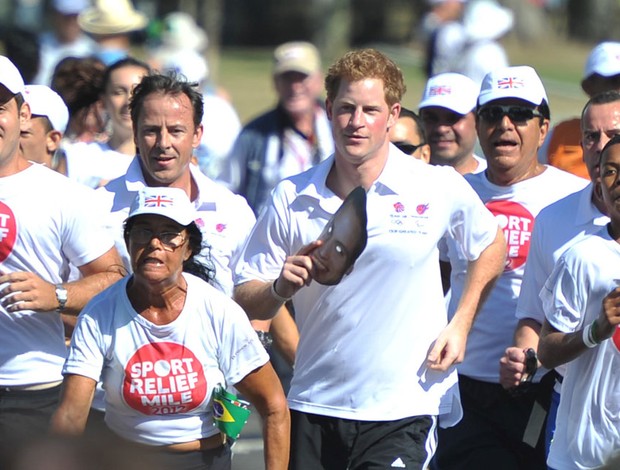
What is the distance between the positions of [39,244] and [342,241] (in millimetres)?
1440

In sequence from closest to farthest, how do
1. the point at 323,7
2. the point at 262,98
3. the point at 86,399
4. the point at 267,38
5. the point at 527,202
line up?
1. the point at 86,399
2. the point at 527,202
3. the point at 262,98
4. the point at 323,7
5. the point at 267,38

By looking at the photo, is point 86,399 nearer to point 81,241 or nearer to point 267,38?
point 81,241

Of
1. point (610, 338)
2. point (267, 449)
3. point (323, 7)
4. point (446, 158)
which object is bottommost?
point (267, 449)

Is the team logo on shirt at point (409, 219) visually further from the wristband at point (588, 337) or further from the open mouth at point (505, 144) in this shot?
the open mouth at point (505, 144)

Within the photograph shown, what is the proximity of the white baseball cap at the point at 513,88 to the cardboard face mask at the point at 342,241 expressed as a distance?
1705mm

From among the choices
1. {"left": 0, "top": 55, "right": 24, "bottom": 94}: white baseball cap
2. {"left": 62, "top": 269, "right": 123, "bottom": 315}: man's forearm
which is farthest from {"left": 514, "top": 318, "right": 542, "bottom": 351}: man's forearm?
{"left": 0, "top": 55, "right": 24, "bottom": 94}: white baseball cap

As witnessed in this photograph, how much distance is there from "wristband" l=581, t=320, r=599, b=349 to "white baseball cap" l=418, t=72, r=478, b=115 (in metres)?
2.50

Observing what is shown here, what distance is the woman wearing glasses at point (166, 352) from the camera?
5.27 m

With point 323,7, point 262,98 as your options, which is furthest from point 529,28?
point 262,98

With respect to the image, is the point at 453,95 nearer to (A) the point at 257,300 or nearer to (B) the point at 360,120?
(B) the point at 360,120

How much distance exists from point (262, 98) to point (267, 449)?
28.2m

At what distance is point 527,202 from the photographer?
6902mm

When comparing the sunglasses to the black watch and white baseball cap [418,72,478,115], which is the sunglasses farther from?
white baseball cap [418,72,478,115]

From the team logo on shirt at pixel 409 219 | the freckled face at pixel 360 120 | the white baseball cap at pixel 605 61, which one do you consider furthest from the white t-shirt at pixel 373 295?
the white baseball cap at pixel 605 61
